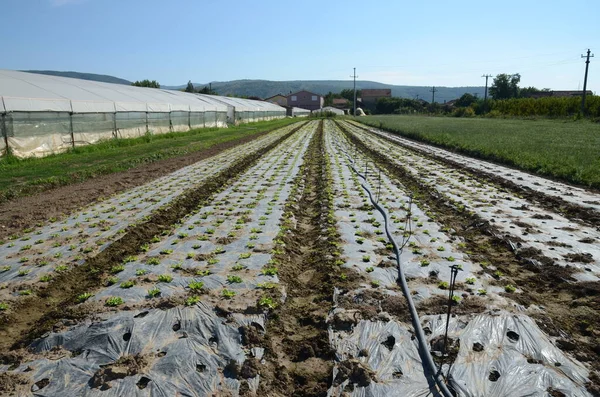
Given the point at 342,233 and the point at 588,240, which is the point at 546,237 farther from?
the point at 342,233

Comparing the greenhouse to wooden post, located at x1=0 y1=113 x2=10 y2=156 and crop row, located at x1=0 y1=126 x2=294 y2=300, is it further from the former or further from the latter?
crop row, located at x1=0 y1=126 x2=294 y2=300

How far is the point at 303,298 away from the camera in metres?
5.65

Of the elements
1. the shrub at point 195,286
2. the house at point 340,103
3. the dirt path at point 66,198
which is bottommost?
the shrub at point 195,286

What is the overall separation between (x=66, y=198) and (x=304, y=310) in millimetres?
8960

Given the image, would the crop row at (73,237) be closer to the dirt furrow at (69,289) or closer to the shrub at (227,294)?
the dirt furrow at (69,289)

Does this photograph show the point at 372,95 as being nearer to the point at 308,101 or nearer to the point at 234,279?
the point at 308,101

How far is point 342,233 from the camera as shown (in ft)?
26.5

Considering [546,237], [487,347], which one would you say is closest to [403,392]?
[487,347]

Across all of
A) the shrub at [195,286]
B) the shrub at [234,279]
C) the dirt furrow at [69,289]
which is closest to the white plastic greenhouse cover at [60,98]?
the dirt furrow at [69,289]

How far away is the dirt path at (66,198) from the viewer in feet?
30.3

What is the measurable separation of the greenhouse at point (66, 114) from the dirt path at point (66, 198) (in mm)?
4484

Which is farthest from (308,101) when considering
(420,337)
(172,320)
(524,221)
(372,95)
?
(420,337)

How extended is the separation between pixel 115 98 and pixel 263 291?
22856mm

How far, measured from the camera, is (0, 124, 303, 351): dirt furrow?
474cm
